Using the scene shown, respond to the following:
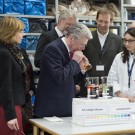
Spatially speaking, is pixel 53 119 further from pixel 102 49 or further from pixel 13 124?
pixel 102 49

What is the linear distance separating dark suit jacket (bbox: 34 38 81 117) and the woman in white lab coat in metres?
0.74

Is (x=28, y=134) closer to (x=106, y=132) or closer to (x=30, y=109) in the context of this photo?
(x=30, y=109)

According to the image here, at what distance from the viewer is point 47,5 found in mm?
5371

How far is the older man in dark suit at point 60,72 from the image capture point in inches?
106

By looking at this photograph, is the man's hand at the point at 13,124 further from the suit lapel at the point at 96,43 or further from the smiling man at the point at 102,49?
the suit lapel at the point at 96,43

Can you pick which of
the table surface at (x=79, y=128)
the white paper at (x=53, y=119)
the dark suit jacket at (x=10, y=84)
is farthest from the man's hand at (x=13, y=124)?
the white paper at (x=53, y=119)

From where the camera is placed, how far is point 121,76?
346cm

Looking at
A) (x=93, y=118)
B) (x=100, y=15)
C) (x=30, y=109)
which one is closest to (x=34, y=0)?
(x=100, y=15)

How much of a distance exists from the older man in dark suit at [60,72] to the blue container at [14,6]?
2.15m

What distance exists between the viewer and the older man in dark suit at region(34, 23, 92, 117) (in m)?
2.71

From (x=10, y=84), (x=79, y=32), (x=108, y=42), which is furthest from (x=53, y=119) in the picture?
(x=108, y=42)

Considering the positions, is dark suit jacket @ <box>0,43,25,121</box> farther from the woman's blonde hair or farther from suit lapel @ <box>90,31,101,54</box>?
suit lapel @ <box>90,31,101,54</box>

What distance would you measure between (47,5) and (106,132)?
339cm

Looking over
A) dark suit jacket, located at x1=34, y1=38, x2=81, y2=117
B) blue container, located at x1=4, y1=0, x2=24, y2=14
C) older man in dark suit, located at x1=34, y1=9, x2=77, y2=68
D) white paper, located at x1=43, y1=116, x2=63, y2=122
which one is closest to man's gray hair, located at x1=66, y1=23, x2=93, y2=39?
dark suit jacket, located at x1=34, y1=38, x2=81, y2=117
